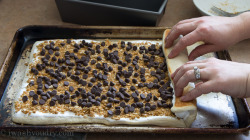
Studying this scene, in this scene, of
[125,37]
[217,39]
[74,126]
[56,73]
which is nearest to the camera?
[74,126]

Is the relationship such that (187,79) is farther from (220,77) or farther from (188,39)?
(188,39)

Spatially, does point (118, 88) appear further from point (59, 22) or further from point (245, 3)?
point (245, 3)

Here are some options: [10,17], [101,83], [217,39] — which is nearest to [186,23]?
[217,39]

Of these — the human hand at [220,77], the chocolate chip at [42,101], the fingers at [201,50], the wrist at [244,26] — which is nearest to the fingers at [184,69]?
the human hand at [220,77]

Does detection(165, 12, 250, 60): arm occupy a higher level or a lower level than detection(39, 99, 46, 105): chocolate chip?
higher

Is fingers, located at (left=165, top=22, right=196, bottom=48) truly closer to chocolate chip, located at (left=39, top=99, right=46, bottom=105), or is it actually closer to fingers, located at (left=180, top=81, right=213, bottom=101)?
fingers, located at (left=180, top=81, right=213, bottom=101)

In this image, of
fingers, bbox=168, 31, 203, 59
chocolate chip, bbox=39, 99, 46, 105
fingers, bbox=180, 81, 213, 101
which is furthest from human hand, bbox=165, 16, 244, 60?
chocolate chip, bbox=39, 99, 46, 105

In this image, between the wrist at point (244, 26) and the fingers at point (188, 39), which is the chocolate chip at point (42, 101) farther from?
the wrist at point (244, 26)

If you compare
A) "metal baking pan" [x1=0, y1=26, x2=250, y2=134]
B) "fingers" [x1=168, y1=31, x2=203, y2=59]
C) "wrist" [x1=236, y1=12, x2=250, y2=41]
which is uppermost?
"wrist" [x1=236, y1=12, x2=250, y2=41]

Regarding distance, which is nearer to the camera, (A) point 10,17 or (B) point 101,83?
(B) point 101,83
